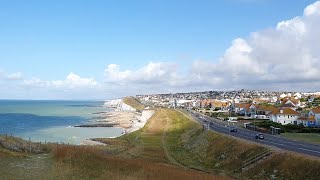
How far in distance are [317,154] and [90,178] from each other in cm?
2730

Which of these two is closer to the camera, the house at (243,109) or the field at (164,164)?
the field at (164,164)

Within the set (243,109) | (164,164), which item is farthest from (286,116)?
(164,164)

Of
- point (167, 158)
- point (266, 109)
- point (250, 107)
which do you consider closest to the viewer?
point (167, 158)

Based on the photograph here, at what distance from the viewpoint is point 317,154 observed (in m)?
45.3

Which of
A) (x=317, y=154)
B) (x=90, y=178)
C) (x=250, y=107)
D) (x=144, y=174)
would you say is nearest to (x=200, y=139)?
(x=317, y=154)

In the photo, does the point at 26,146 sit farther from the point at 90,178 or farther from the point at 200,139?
the point at 200,139

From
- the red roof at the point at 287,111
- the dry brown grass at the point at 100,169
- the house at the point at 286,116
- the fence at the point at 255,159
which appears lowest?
the fence at the point at 255,159

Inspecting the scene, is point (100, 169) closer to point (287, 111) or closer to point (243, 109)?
point (287, 111)

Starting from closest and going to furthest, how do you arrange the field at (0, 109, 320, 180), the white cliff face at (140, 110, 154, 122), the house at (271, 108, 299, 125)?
the field at (0, 109, 320, 180), the house at (271, 108, 299, 125), the white cliff face at (140, 110, 154, 122)

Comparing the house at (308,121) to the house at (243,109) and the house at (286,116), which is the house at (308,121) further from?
the house at (243,109)

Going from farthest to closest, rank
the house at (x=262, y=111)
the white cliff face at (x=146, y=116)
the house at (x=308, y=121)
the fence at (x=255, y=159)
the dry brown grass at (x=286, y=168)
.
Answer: the white cliff face at (x=146, y=116)
the house at (x=262, y=111)
the house at (x=308, y=121)
the fence at (x=255, y=159)
the dry brown grass at (x=286, y=168)

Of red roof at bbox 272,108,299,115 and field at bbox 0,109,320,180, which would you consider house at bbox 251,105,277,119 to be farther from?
field at bbox 0,109,320,180

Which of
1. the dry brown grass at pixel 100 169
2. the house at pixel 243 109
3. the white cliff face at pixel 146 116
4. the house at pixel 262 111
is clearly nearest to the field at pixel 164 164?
the dry brown grass at pixel 100 169

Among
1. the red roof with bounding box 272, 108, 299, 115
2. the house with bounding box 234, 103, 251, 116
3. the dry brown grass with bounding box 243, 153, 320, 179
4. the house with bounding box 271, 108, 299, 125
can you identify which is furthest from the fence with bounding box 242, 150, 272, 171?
the house with bounding box 234, 103, 251, 116
